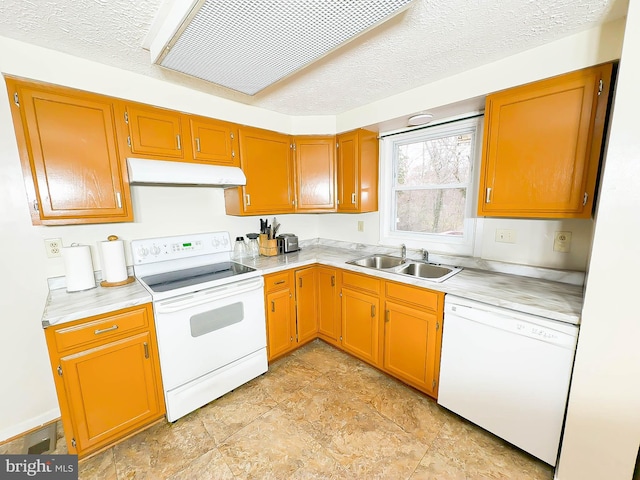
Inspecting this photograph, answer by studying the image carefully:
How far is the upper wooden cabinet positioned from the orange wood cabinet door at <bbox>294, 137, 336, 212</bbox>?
1342 mm

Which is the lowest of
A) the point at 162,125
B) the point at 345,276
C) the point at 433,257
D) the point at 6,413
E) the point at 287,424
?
the point at 287,424

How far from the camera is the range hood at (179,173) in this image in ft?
5.50

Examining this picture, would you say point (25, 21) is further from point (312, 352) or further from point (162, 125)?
point (312, 352)

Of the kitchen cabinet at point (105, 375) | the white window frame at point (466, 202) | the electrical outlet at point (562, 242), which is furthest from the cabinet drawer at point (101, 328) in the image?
the electrical outlet at point (562, 242)

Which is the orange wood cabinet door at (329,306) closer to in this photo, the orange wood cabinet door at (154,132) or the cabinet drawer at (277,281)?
the cabinet drawer at (277,281)

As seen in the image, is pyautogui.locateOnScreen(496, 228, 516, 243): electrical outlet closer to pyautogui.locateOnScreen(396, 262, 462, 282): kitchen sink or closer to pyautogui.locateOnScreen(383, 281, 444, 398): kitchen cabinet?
pyautogui.locateOnScreen(396, 262, 462, 282): kitchen sink

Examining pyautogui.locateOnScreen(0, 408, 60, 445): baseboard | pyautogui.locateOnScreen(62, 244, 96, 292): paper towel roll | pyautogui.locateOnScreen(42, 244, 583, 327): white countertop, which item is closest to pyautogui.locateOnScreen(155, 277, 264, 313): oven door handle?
pyautogui.locateOnScreen(42, 244, 583, 327): white countertop

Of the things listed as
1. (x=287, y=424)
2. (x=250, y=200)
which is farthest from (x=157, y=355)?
(x=250, y=200)

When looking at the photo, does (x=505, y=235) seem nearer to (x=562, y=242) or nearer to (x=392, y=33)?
(x=562, y=242)

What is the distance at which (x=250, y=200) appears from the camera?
7.58 ft

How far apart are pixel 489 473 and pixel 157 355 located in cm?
201

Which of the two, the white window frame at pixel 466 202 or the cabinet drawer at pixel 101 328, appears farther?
the white window frame at pixel 466 202

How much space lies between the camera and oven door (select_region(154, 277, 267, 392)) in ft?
5.38

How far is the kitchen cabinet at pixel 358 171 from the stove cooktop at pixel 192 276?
1149 mm
